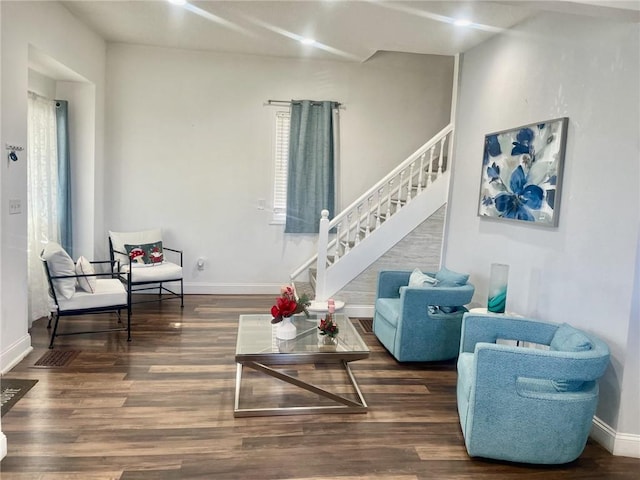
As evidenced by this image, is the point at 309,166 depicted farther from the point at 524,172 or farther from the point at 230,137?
the point at 524,172

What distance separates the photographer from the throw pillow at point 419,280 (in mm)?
3984

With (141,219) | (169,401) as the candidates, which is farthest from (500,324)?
(141,219)

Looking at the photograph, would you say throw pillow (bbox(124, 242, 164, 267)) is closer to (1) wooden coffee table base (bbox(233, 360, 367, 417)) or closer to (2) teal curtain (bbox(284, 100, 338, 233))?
(2) teal curtain (bbox(284, 100, 338, 233))

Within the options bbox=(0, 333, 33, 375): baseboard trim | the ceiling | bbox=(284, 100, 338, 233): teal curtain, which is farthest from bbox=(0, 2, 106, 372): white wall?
bbox=(284, 100, 338, 233): teal curtain

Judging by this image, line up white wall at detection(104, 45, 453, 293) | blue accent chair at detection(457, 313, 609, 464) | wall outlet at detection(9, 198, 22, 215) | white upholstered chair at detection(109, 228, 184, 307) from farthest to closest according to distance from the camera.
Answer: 1. white wall at detection(104, 45, 453, 293)
2. white upholstered chair at detection(109, 228, 184, 307)
3. wall outlet at detection(9, 198, 22, 215)
4. blue accent chair at detection(457, 313, 609, 464)

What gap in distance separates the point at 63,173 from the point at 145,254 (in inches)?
47.1

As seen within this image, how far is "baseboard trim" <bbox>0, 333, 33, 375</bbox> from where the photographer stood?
11.0ft

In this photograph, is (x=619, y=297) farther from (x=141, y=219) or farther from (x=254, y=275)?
(x=141, y=219)

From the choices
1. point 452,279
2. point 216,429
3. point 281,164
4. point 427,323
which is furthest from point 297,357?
point 281,164

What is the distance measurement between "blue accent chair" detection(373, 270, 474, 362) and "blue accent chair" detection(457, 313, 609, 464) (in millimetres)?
1174

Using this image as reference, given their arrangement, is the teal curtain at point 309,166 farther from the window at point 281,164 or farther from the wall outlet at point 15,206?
the wall outlet at point 15,206

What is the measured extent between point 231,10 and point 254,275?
3.16 meters

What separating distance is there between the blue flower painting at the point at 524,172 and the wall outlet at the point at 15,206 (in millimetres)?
3832

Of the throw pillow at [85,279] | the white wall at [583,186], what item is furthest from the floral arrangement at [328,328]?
the throw pillow at [85,279]
